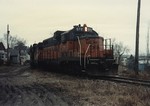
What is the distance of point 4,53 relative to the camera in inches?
4038

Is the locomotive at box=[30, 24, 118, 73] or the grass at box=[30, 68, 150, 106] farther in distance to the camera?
the locomotive at box=[30, 24, 118, 73]

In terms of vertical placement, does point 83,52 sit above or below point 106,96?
above

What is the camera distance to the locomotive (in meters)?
25.0

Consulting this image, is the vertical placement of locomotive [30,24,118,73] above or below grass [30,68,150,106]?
above

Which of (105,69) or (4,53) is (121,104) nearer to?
(105,69)

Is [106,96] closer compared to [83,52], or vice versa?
[106,96]

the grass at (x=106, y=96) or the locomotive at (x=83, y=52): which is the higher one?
the locomotive at (x=83, y=52)

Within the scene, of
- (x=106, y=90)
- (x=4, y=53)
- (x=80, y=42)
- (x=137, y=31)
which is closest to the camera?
(x=106, y=90)

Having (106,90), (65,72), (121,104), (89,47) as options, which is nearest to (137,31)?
(89,47)

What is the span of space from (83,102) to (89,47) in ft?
42.7

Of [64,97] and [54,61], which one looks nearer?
[64,97]

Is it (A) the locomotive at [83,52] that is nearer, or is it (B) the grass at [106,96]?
(B) the grass at [106,96]

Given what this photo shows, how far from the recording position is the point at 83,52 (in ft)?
85.4

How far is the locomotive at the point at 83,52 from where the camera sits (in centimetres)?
2502
